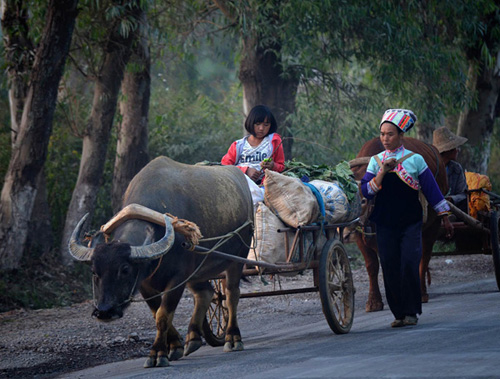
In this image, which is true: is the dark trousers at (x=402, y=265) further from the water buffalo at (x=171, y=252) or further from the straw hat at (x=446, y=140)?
the straw hat at (x=446, y=140)

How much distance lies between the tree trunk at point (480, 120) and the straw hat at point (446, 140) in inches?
249

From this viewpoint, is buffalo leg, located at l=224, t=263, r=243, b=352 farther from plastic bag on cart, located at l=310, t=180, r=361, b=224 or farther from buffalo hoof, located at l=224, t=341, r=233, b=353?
plastic bag on cart, located at l=310, t=180, r=361, b=224

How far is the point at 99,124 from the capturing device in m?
14.9

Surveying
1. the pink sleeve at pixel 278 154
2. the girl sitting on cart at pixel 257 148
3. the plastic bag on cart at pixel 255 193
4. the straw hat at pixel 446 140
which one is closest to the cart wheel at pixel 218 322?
the plastic bag on cart at pixel 255 193

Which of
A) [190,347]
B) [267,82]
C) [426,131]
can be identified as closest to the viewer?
[190,347]

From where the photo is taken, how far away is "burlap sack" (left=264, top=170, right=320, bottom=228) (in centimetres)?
816

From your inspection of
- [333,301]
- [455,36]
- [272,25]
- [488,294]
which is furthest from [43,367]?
[455,36]

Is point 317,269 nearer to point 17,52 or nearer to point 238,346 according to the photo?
point 238,346

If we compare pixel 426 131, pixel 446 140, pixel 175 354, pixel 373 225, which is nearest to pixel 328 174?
pixel 373 225

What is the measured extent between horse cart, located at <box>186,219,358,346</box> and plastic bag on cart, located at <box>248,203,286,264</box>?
0.09 m

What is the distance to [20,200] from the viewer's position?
42.6 feet

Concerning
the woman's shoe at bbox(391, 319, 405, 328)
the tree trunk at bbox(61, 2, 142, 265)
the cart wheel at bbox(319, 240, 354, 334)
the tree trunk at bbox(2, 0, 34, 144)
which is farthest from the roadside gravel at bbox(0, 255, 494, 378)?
the tree trunk at bbox(2, 0, 34, 144)

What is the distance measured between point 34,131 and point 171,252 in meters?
6.42

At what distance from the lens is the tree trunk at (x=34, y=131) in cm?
1265
